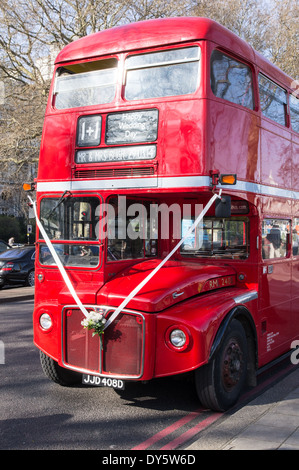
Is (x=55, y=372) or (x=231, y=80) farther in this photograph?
(x=55, y=372)

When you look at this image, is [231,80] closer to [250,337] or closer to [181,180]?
[181,180]

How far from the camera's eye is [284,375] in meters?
7.09

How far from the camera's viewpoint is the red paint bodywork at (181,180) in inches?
208

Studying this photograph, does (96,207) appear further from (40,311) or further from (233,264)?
(233,264)

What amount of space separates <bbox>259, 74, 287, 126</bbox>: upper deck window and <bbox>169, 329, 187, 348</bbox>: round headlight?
128 inches

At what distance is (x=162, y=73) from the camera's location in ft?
19.4

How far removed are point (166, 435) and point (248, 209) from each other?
296 centimetres

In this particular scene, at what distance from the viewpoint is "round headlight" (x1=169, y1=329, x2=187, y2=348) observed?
5172 millimetres

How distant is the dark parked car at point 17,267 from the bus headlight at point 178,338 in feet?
44.4

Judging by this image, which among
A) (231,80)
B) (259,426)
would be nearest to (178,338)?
(259,426)

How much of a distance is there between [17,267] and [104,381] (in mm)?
13295

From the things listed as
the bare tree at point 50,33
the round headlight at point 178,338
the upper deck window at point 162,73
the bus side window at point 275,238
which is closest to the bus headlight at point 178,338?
the round headlight at point 178,338

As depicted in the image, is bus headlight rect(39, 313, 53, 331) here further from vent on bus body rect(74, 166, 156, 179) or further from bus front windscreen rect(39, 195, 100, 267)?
vent on bus body rect(74, 166, 156, 179)
